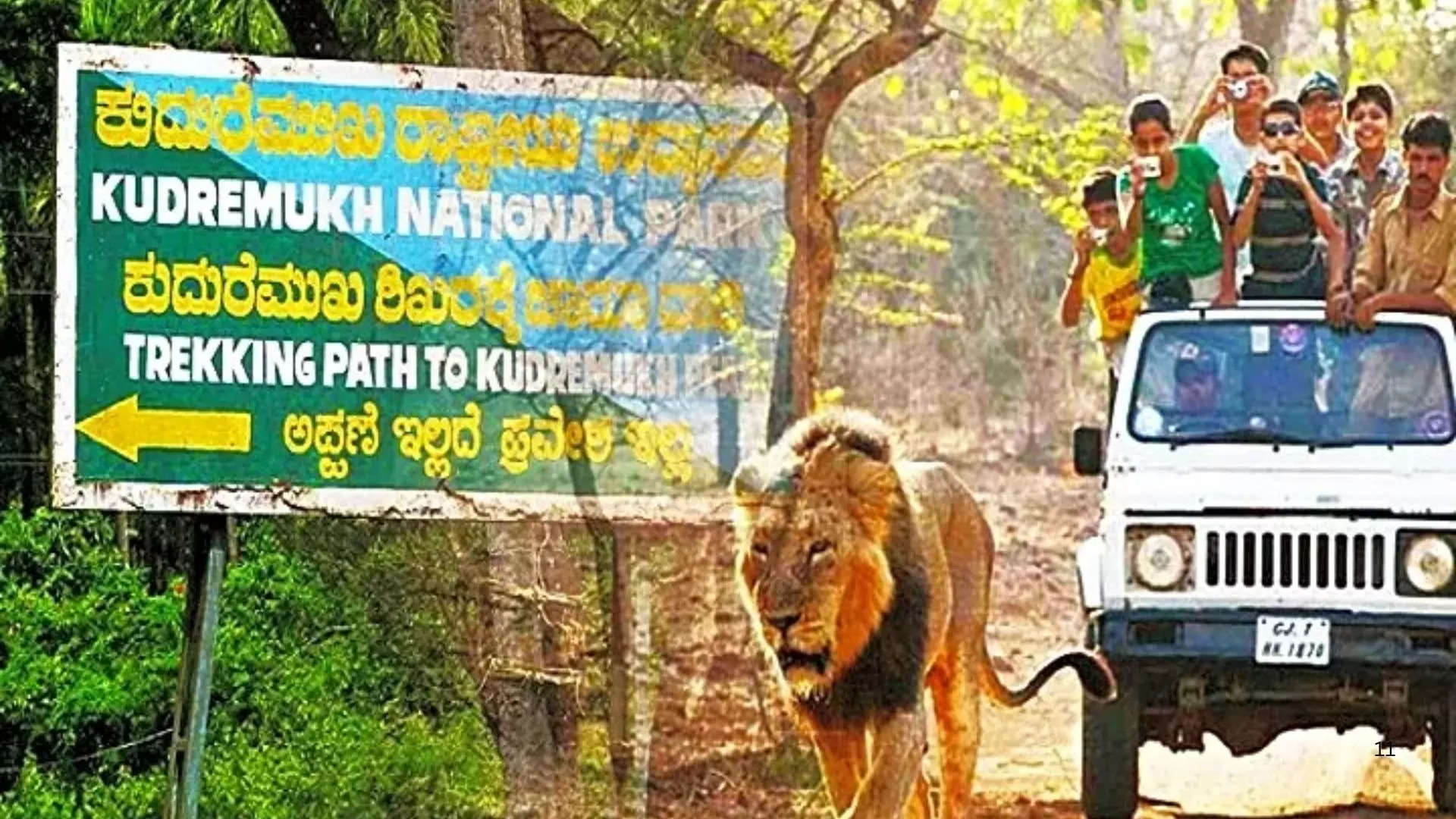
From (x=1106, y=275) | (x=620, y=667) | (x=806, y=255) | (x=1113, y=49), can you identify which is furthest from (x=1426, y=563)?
(x=620, y=667)

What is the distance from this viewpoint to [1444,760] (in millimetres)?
6031

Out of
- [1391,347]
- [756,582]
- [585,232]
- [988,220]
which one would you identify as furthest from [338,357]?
[1391,347]

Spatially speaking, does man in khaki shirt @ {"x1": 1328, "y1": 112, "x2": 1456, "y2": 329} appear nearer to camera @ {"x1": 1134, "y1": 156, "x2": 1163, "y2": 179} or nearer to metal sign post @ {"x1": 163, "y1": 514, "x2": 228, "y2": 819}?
camera @ {"x1": 1134, "y1": 156, "x2": 1163, "y2": 179}

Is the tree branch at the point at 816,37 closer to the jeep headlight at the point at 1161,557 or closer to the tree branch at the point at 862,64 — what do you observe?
the tree branch at the point at 862,64

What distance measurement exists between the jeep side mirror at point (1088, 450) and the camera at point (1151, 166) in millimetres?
604

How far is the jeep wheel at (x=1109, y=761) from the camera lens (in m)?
6.11

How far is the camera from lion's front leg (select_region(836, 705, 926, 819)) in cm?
577

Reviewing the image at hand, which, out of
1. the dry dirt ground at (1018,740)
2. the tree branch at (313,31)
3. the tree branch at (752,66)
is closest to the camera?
the dry dirt ground at (1018,740)

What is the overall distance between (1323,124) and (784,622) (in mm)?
1657

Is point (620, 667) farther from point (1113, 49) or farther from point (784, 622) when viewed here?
point (1113, 49)

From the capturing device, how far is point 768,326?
6.45 m

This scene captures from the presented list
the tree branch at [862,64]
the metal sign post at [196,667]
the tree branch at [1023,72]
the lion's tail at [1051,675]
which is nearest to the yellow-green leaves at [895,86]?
the tree branch at [862,64]

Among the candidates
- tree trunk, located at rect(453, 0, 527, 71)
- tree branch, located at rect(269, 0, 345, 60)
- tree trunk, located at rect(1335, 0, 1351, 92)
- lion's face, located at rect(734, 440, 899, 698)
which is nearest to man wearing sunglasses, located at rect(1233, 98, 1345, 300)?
tree trunk, located at rect(1335, 0, 1351, 92)

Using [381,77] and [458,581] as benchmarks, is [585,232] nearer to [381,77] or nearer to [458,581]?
[381,77]
